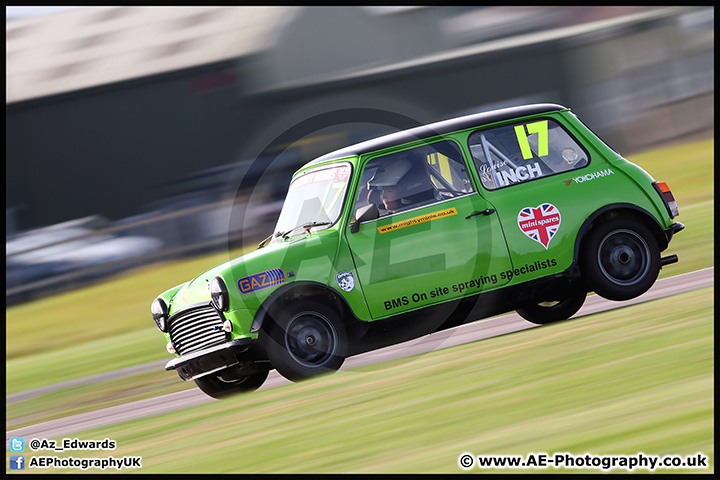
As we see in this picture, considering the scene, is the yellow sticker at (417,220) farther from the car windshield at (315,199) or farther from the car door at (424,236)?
the car windshield at (315,199)

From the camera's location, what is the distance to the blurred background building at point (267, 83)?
2280 cm

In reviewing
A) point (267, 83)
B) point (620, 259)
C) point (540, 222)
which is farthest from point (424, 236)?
point (267, 83)

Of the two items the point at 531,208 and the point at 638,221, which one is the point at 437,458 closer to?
the point at 531,208

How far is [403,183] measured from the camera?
271 inches

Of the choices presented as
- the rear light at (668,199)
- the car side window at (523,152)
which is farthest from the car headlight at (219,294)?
the rear light at (668,199)

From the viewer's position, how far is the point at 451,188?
22.7ft

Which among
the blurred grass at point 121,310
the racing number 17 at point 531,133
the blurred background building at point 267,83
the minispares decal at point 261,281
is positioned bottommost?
the minispares decal at point 261,281

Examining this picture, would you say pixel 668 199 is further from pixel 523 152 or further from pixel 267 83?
pixel 267 83

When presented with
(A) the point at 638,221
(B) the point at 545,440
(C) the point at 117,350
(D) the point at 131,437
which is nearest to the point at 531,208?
(A) the point at 638,221

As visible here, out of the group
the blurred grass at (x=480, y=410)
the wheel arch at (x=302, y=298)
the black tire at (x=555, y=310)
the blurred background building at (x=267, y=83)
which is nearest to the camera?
the blurred grass at (x=480, y=410)

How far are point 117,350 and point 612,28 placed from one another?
58.0 feet

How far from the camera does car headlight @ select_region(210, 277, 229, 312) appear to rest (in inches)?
253

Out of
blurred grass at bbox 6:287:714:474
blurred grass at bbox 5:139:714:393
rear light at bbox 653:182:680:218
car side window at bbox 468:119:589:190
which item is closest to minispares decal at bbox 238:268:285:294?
blurred grass at bbox 6:287:714:474

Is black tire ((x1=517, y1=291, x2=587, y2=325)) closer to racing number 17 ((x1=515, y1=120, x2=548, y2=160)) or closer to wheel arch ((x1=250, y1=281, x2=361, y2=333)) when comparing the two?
racing number 17 ((x1=515, y1=120, x2=548, y2=160))
